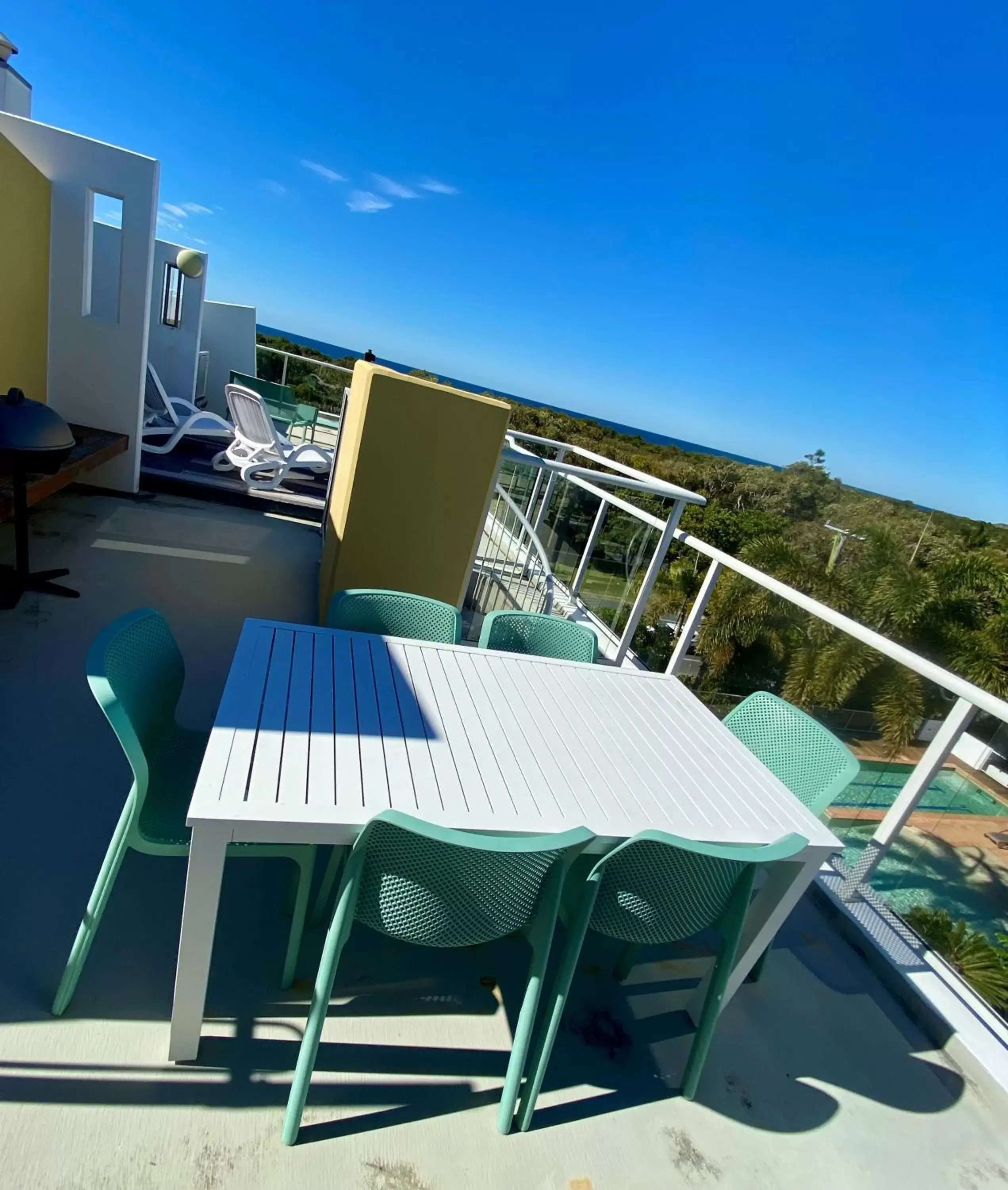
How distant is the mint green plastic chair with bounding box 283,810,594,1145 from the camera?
1117 millimetres

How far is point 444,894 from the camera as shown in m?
1.20

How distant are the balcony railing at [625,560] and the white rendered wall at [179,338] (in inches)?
204

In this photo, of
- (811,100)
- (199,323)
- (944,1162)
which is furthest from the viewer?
(811,100)

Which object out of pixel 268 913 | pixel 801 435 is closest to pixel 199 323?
pixel 268 913

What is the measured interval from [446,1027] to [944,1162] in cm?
131

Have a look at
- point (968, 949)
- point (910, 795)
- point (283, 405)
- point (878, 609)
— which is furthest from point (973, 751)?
point (283, 405)

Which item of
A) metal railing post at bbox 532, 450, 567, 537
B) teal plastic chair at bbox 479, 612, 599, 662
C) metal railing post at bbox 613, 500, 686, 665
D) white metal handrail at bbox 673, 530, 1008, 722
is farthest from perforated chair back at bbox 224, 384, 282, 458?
white metal handrail at bbox 673, 530, 1008, 722

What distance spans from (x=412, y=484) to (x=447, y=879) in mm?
2433

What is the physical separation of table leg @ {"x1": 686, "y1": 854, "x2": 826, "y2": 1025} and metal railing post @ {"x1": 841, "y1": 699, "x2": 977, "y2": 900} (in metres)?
0.66

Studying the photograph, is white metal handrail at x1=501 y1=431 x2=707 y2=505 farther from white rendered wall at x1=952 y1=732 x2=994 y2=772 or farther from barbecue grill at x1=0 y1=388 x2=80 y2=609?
barbecue grill at x1=0 y1=388 x2=80 y2=609

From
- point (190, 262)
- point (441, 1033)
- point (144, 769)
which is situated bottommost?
point (441, 1033)

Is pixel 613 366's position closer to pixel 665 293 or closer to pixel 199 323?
pixel 665 293

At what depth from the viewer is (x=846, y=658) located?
9.46 feet

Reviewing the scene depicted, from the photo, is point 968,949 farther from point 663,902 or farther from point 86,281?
point 86,281
